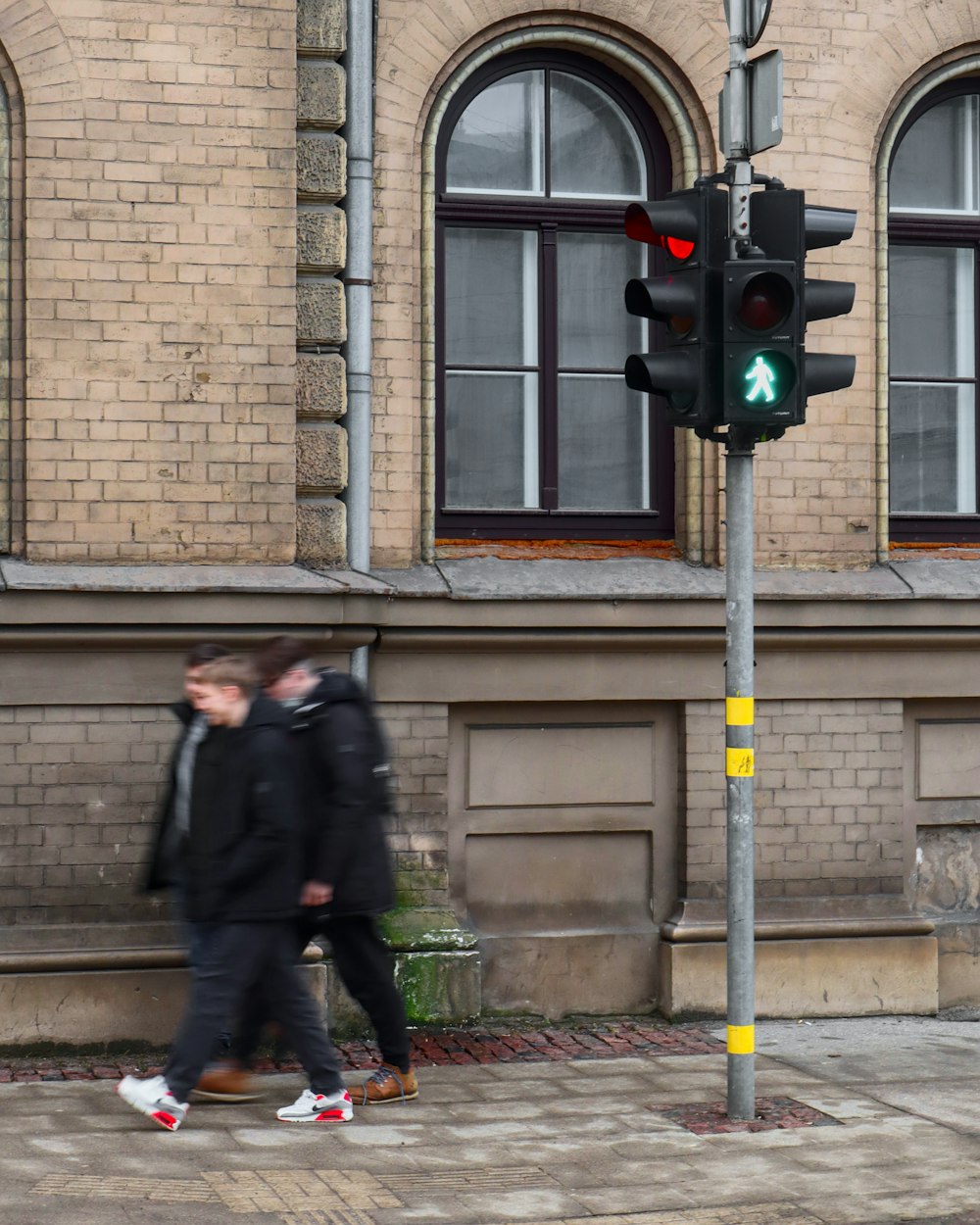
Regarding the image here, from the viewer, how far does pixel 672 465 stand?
31.0 feet

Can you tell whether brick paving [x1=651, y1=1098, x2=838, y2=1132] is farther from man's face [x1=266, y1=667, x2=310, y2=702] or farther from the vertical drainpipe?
the vertical drainpipe

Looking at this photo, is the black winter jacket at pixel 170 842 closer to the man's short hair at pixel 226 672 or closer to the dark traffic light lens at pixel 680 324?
the man's short hair at pixel 226 672

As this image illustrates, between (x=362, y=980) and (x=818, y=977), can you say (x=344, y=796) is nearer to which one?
(x=362, y=980)

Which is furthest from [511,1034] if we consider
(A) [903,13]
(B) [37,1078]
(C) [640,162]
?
(A) [903,13]

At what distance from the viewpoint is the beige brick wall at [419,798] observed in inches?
342

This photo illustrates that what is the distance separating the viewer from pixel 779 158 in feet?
30.1

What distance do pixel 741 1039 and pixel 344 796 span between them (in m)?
1.77

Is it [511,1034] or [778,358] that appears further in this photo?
[511,1034]

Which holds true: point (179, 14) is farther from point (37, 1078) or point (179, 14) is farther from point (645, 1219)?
point (645, 1219)

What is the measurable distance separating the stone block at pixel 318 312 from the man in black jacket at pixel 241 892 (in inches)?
94.9

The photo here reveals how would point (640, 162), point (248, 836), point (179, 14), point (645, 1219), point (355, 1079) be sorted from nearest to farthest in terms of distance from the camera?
point (645, 1219), point (248, 836), point (355, 1079), point (179, 14), point (640, 162)

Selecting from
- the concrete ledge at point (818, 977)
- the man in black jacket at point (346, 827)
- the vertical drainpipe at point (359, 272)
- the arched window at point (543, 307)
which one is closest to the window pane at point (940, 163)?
the arched window at point (543, 307)

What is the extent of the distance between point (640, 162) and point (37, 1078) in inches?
216

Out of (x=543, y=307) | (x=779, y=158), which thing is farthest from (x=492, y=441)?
(x=779, y=158)
